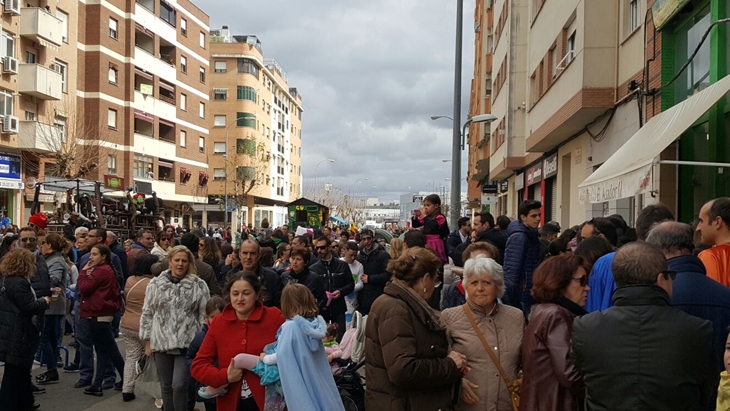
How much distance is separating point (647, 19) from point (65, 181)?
1667cm

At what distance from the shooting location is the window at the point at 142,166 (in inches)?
1725

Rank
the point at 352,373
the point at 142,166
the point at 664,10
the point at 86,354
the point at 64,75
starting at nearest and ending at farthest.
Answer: the point at 352,373 < the point at 86,354 < the point at 664,10 < the point at 64,75 < the point at 142,166

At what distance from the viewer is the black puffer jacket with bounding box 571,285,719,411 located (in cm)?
304

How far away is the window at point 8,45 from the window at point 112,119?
10034 millimetres

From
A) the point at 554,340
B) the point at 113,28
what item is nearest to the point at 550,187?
the point at 554,340

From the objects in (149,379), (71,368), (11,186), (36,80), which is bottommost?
(71,368)

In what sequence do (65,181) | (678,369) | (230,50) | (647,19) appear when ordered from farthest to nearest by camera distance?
(230,50)
(65,181)
(647,19)
(678,369)

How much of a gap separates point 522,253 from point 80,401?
18.4 ft

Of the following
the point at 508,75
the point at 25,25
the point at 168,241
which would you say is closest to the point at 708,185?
the point at 168,241

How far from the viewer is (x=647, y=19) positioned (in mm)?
11547

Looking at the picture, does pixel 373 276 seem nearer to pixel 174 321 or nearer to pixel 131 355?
pixel 131 355

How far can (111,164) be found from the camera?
41375mm

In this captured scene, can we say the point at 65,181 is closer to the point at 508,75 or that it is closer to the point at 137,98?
the point at 508,75

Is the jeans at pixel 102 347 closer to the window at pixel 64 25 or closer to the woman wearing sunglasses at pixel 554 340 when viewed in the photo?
the woman wearing sunglasses at pixel 554 340
